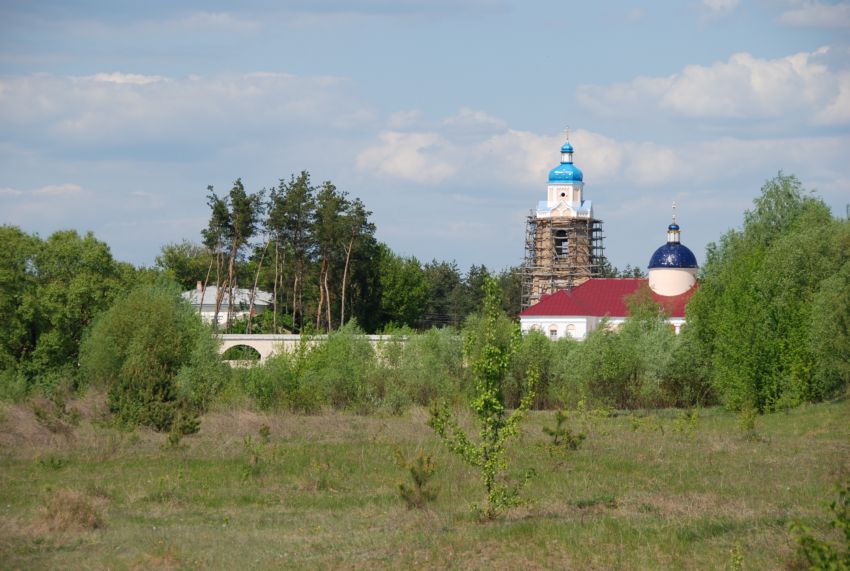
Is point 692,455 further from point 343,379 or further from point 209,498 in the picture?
point 343,379

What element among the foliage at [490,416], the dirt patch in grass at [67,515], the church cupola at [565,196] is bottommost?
the dirt patch in grass at [67,515]

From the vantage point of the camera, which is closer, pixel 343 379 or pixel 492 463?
pixel 492 463

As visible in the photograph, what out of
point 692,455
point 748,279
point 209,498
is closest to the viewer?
point 209,498

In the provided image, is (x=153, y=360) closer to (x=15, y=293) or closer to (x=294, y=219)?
(x=15, y=293)

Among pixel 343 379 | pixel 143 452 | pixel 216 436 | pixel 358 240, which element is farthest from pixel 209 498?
pixel 358 240

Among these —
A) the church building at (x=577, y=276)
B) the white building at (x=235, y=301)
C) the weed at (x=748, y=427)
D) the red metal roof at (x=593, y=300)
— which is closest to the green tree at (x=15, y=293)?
the church building at (x=577, y=276)

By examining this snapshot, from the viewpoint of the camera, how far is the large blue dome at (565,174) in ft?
287

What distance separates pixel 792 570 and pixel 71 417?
23680 mm

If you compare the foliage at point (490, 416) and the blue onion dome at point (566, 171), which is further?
the blue onion dome at point (566, 171)

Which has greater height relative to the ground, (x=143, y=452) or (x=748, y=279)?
(x=748, y=279)

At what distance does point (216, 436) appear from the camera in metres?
29.8

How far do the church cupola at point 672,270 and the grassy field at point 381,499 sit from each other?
35.8 m

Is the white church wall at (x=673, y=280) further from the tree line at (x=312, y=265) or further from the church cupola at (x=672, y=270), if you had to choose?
the tree line at (x=312, y=265)

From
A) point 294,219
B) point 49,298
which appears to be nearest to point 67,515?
point 49,298
